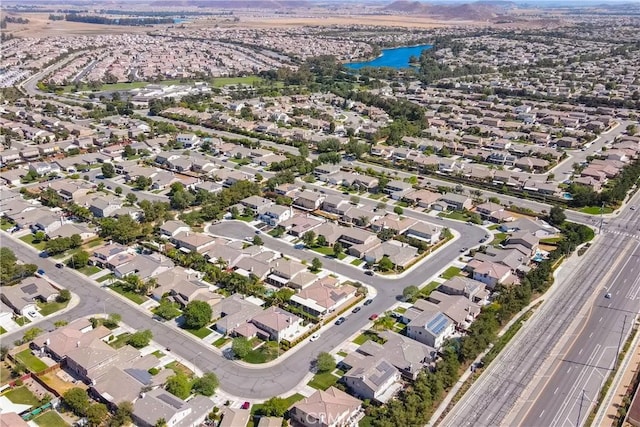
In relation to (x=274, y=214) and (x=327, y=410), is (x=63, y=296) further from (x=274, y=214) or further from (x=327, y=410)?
(x=327, y=410)

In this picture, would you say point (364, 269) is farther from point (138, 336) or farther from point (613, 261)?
point (613, 261)

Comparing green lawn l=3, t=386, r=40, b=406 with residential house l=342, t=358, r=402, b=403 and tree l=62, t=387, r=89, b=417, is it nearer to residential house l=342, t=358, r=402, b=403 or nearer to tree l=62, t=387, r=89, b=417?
tree l=62, t=387, r=89, b=417

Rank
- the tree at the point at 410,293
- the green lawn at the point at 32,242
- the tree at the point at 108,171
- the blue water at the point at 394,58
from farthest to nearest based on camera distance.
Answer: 1. the blue water at the point at 394,58
2. the tree at the point at 108,171
3. the green lawn at the point at 32,242
4. the tree at the point at 410,293

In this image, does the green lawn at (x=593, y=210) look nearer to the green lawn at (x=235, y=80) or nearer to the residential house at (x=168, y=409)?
the residential house at (x=168, y=409)

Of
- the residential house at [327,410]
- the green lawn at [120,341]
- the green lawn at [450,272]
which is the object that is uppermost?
the residential house at [327,410]

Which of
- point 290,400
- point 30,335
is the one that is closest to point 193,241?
point 30,335

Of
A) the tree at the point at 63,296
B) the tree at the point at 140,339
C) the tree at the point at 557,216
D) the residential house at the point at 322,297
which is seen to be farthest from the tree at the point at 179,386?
the tree at the point at 557,216

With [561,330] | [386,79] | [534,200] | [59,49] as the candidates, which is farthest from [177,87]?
[561,330]
